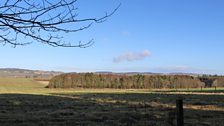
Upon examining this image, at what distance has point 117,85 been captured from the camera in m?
108

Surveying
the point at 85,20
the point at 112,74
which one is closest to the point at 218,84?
the point at 112,74

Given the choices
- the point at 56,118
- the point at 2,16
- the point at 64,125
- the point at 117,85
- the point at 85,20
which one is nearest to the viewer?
the point at 2,16

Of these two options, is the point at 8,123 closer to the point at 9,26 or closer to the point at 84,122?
the point at 84,122

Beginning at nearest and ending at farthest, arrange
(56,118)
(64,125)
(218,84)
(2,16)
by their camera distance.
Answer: (2,16), (64,125), (56,118), (218,84)

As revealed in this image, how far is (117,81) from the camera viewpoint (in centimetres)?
10888

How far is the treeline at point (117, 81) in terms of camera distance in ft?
359

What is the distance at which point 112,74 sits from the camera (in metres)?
113

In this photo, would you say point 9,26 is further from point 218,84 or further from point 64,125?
point 218,84

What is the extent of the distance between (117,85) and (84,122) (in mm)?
90458

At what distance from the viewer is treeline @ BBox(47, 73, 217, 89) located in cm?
10931

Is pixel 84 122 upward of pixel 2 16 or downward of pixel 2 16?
downward

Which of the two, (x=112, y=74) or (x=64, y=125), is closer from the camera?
(x=64, y=125)

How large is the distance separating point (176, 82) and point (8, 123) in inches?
3767

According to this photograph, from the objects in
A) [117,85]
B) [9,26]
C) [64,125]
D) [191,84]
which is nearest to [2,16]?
[9,26]
